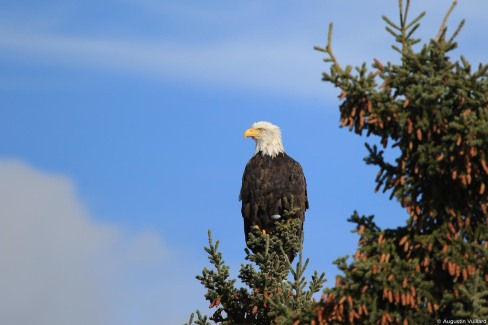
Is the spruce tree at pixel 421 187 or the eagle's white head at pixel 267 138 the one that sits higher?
the eagle's white head at pixel 267 138

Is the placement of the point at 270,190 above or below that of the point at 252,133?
below

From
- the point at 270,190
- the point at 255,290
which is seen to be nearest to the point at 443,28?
the point at 255,290

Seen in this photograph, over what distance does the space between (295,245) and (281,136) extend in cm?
413

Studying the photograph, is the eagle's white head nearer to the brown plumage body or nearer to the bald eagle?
the bald eagle

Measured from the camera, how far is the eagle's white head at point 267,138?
1708 cm

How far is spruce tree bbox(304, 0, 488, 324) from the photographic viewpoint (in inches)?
309

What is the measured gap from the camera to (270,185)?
1642cm

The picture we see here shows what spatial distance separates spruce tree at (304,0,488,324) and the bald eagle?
7.77 metres

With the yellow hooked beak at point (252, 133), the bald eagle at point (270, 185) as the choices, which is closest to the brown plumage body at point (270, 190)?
the bald eagle at point (270, 185)

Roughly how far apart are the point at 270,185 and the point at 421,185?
27.5ft

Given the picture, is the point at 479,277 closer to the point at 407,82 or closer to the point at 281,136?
the point at 407,82

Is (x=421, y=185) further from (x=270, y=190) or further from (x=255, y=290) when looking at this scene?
(x=270, y=190)

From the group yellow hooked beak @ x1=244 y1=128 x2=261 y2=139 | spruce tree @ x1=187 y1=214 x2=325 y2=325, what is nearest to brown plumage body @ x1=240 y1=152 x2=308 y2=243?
yellow hooked beak @ x1=244 y1=128 x2=261 y2=139

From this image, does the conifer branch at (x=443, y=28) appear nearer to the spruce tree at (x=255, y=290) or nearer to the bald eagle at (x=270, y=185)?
the spruce tree at (x=255, y=290)
